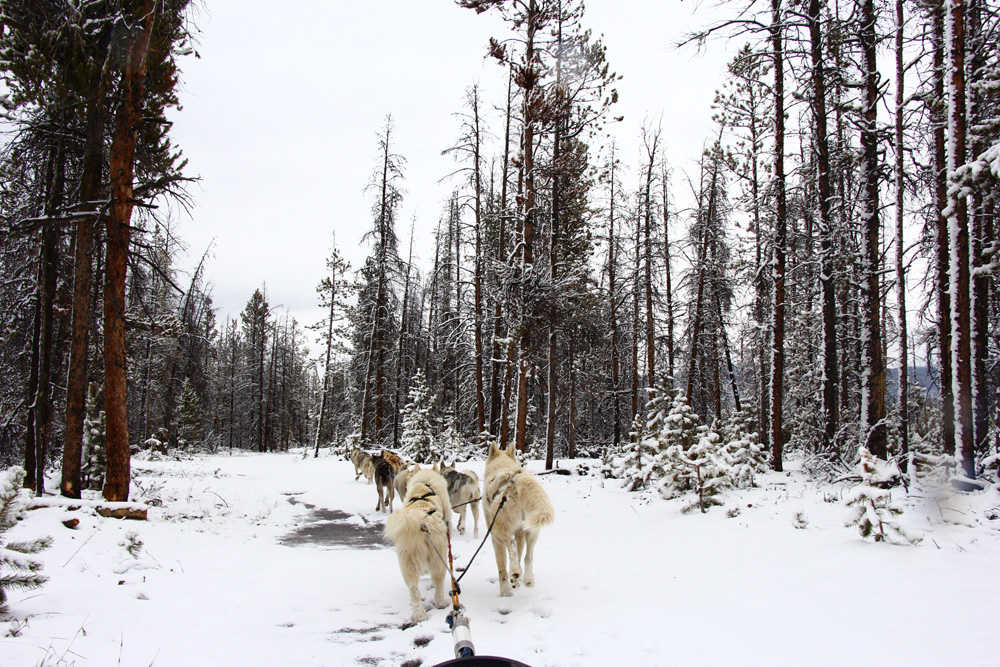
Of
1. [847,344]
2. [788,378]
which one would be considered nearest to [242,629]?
[847,344]

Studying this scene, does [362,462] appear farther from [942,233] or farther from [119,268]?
[942,233]

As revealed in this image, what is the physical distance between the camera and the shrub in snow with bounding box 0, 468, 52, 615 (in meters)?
3.63

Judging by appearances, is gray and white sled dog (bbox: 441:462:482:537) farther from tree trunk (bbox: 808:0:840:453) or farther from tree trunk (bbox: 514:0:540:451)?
tree trunk (bbox: 808:0:840:453)

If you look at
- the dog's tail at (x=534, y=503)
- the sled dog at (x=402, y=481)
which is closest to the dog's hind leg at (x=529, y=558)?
the dog's tail at (x=534, y=503)

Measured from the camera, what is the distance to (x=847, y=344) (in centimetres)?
1962

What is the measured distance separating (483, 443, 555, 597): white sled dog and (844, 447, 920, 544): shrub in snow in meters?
4.12

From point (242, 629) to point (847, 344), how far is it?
2254 cm

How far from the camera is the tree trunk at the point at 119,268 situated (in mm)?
8461

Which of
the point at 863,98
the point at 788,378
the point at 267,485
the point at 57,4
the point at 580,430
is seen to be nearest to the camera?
the point at 57,4

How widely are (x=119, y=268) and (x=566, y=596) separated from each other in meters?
9.18

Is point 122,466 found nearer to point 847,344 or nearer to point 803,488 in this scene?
point 803,488

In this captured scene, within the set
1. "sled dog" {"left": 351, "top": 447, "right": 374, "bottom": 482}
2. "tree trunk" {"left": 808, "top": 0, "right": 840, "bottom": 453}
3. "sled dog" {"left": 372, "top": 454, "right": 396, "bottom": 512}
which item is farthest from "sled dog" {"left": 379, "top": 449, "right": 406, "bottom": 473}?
"tree trunk" {"left": 808, "top": 0, "right": 840, "bottom": 453}

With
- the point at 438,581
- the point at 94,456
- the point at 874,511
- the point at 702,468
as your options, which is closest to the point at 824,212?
the point at 702,468

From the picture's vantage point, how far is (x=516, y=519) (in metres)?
5.45
